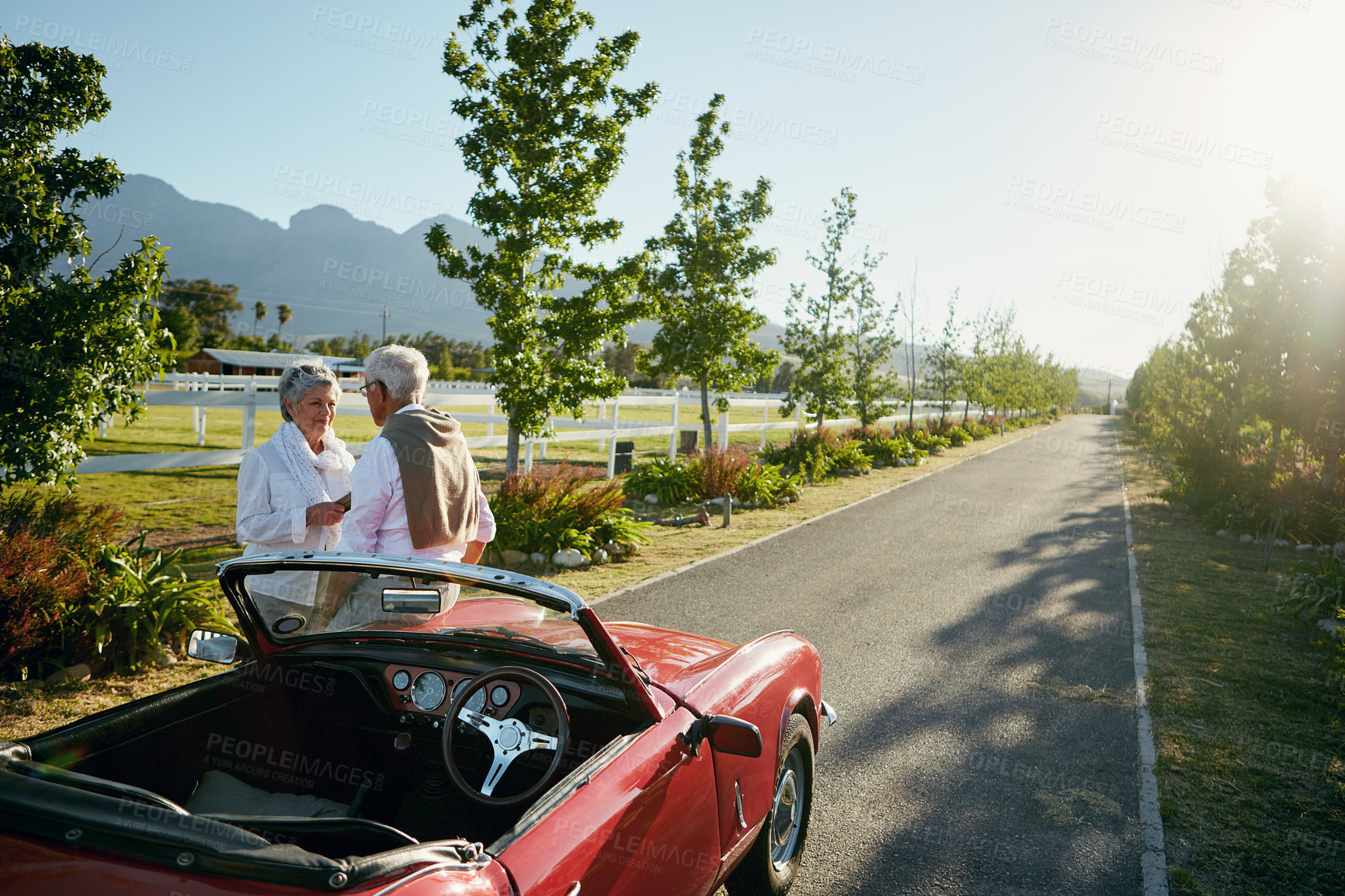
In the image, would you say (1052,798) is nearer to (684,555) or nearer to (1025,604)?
(1025,604)

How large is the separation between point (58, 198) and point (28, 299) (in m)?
0.89

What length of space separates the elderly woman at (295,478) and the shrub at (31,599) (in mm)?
1889

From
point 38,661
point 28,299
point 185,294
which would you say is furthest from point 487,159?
point 185,294

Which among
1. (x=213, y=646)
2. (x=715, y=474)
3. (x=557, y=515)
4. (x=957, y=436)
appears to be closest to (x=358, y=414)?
(x=715, y=474)

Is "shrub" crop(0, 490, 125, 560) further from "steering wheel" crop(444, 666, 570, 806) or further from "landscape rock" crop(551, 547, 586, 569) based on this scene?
"steering wheel" crop(444, 666, 570, 806)

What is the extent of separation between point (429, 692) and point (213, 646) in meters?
0.70

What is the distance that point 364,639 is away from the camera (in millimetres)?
2598

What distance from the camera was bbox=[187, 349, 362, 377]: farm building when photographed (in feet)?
193

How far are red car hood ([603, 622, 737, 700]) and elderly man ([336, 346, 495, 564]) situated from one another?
0.80 metres

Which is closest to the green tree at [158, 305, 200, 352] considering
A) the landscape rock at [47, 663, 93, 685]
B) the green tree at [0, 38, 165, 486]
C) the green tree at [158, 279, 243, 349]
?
the green tree at [158, 279, 243, 349]

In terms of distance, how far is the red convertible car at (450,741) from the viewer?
1.76m

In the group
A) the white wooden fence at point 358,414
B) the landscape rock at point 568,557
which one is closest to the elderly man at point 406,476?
the white wooden fence at point 358,414

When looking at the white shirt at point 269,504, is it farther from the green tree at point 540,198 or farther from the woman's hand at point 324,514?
the green tree at point 540,198

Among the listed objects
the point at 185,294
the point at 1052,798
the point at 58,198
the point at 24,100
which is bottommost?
the point at 1052,798
